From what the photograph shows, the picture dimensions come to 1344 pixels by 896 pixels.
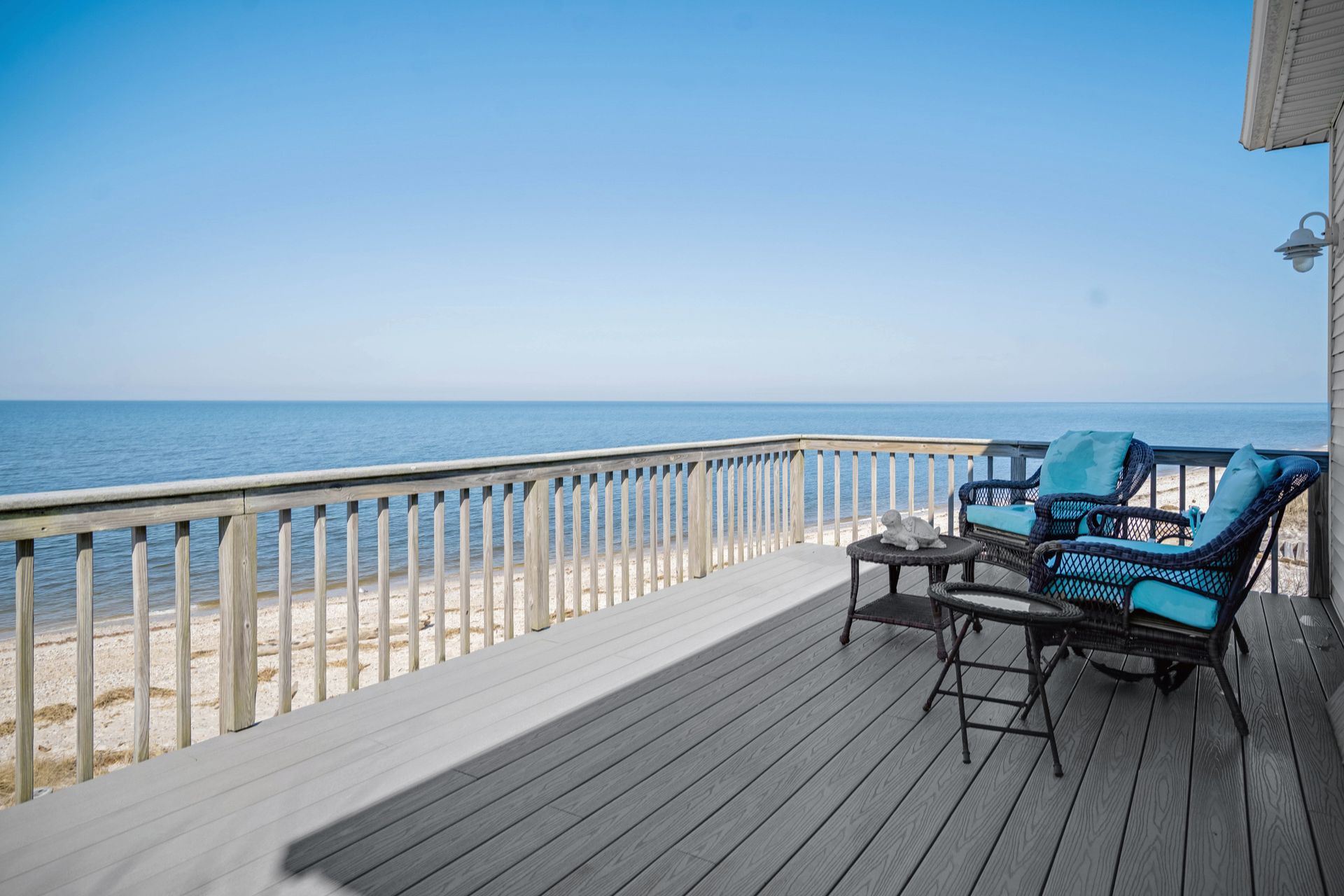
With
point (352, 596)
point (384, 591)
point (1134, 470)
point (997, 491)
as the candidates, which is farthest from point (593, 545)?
point (1134, 470)

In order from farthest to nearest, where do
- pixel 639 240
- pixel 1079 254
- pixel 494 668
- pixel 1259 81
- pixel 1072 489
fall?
pixel 1079 254 < pixel 639 240 < pixel 1072 489 < pixel 1259 81 < pixel 494 668

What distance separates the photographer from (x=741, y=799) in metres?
1.92

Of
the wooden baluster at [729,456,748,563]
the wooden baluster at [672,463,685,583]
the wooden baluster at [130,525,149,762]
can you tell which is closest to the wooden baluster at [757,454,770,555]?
the wooden baluster at [729,456,748,563]

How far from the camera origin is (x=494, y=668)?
119 inches

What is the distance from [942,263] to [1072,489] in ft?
85.1

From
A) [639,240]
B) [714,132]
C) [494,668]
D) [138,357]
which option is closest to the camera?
[494,668]

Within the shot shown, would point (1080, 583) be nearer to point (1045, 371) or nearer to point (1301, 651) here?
point (1301, 651)

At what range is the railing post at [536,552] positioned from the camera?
3.50 m

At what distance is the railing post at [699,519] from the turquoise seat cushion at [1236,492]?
2713 millimetres

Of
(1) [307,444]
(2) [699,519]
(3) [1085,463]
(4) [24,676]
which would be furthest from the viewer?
(1) [307,444]

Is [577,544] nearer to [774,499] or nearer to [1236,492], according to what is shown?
[774,499]

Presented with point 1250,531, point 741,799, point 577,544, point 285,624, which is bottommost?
point 741,799

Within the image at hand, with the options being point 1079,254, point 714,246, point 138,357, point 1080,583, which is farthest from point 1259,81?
point 138,357

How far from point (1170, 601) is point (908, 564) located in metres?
1.11
